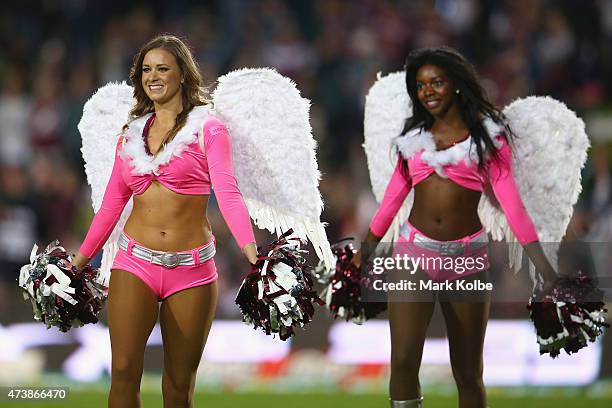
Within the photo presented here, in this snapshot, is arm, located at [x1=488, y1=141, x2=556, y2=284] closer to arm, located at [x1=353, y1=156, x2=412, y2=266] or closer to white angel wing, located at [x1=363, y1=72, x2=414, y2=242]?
arm, located at [x1=353, y1=156, x2=412, y2=266]

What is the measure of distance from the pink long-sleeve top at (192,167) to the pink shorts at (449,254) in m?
1.00

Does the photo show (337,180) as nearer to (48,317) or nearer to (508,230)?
(508,230)

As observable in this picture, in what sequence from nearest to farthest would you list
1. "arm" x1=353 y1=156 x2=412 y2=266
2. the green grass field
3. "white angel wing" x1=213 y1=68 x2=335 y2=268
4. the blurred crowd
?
"white angel wing" x1=213 y1=68 x2=335 y2=268 < "arm" x1=353 y1=156 x2=412 y2=266 < the green grass field < the blurred crowd

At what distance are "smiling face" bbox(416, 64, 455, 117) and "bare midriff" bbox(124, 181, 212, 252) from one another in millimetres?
1306

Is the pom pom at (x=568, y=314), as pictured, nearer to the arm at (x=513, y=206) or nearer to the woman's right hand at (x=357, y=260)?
the arm at (x=513, y=206)

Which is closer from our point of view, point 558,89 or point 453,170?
point 453,170

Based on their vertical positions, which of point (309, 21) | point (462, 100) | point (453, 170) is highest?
point (309, 21)

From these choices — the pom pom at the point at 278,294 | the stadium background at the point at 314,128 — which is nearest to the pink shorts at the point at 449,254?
the pom pom at the point at 278,294

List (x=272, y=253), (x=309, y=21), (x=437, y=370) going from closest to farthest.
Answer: (x=272, y=253) → (x=437, y=370) → (x=309, y=21)

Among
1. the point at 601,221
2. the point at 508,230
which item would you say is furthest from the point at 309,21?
the point at 508,230

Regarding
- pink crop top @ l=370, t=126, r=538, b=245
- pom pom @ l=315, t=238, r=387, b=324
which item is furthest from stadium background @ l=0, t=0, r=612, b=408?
pink crop top @ l=370, t=126, r=538, b=245

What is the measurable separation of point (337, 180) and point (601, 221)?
217 cm

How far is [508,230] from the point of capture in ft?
18.8

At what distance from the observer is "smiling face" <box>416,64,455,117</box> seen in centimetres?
520
